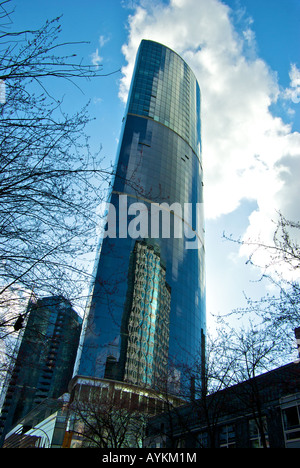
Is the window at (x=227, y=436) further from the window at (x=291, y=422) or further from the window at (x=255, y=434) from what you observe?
the window at (x=291, y=422)

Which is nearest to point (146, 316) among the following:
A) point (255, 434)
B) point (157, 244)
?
point (157, 244)

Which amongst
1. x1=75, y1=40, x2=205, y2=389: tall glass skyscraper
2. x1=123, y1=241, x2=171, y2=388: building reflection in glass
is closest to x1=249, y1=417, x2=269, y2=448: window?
x1=75, y1=40, x2=205, y2=389: tall glass skyscraper

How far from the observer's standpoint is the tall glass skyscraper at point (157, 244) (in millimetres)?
82812

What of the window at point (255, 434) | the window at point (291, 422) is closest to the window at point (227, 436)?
the window at point (255, 434)

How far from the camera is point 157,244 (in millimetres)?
101000

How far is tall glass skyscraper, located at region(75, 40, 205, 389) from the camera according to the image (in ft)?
272

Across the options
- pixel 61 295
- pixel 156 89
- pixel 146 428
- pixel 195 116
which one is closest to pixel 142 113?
pixel 156 89

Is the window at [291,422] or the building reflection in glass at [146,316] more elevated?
the building reflection in glass at [146,316]

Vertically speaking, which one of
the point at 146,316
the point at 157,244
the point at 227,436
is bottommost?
the point at 227,436

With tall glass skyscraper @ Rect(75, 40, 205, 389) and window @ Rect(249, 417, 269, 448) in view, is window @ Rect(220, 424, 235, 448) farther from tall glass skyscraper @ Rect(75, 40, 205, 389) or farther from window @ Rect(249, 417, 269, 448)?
tall glass skyscraper @ Rect(75, 40, 205, 389)

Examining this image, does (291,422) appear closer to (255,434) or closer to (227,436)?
(255,434)

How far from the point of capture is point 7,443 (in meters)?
82.9
